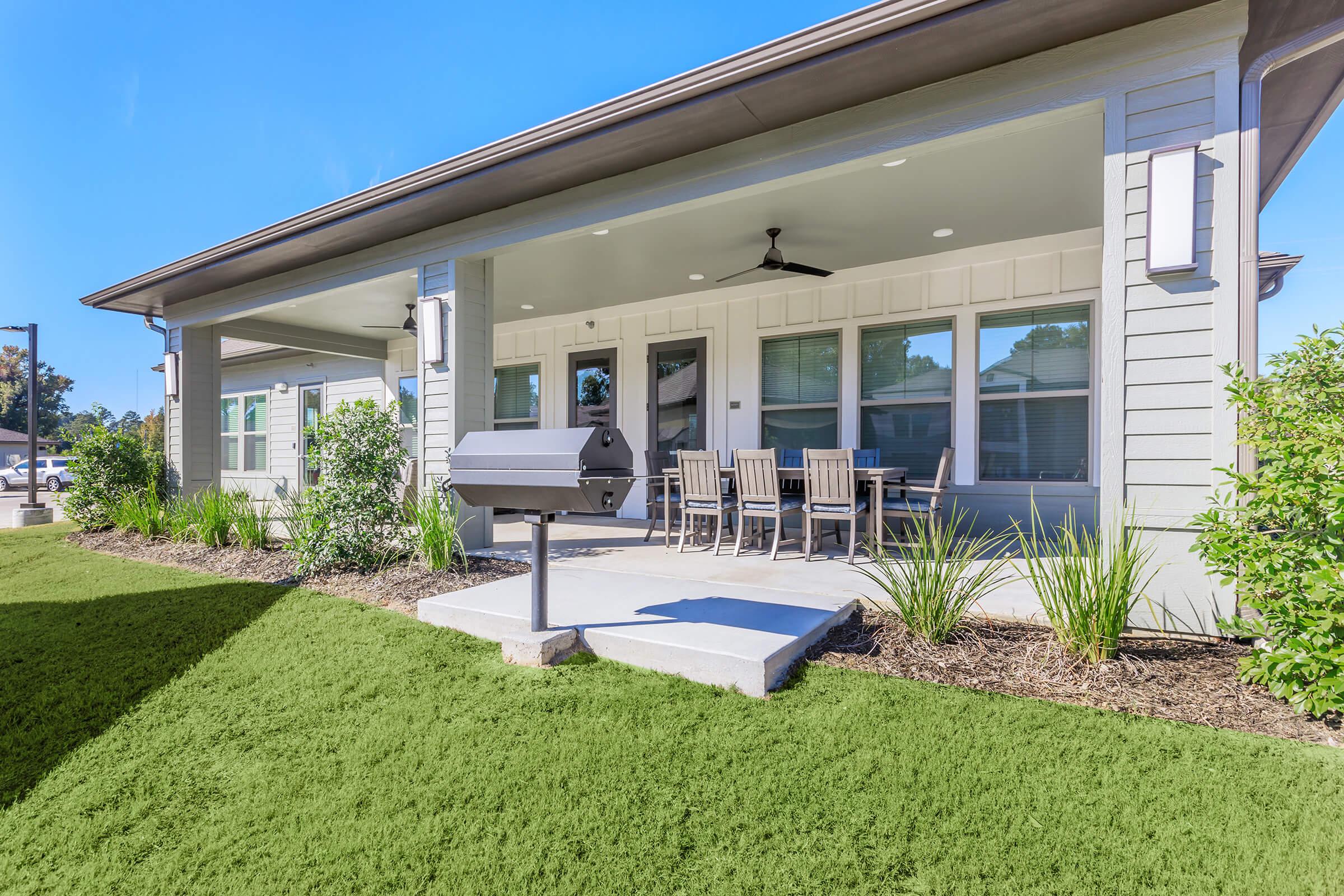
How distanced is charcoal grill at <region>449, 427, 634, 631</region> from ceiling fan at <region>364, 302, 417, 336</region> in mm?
5025

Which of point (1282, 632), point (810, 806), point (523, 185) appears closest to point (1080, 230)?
point (1282, 632)

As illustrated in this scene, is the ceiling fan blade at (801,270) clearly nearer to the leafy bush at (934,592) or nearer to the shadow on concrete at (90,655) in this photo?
the leafy bush at (934,592)

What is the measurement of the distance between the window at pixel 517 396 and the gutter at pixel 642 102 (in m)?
3.72

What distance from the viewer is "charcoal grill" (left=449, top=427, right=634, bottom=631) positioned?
2.42 m

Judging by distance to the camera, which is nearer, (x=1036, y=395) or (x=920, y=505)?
(x=920, y=505)

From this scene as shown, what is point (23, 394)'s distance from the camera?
135 ft

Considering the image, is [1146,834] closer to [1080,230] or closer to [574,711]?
[574,711]

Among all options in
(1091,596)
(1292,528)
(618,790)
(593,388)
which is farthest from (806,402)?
(618,790)

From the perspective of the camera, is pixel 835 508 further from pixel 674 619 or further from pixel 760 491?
pixel 674 619

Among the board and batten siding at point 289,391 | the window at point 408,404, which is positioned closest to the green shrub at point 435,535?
the window at point 408,404

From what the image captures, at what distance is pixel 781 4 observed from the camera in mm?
12953

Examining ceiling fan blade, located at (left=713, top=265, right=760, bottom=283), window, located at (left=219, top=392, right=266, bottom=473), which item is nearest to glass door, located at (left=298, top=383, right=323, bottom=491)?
window, located at (left=219, top=392, right=266, bottom=473)

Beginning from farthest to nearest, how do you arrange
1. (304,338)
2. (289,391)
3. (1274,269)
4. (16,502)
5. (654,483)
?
(16,502)
(289,391)
(304,338)
(654,483)
(1274,269)

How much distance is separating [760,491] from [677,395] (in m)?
2.92
